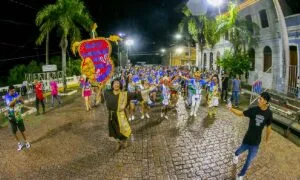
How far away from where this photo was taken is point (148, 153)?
24.0 ft

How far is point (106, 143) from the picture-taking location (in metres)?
8.20

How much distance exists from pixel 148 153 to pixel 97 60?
3.77 meters

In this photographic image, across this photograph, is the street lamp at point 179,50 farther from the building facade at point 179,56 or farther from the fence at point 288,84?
the fence at point 288,84

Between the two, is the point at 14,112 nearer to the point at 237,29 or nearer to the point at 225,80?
the point at 225,80

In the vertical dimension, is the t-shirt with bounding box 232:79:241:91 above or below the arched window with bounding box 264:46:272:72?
below

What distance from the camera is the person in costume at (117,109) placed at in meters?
6.96

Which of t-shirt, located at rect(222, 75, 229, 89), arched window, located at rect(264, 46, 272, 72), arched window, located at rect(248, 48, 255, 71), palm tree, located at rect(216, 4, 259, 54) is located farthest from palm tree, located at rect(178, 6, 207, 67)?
t-shirt, located at rect(222, 75, 229, 89)

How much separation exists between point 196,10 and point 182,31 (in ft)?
13.0

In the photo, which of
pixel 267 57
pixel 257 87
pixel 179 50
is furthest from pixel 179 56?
pixel 257 87

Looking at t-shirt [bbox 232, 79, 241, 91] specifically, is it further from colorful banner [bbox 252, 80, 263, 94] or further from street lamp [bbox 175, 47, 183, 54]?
street lamp [bbox 175, 47, 183, 54]

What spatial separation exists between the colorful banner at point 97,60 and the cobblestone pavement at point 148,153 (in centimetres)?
195

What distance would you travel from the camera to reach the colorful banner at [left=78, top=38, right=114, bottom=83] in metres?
9.33

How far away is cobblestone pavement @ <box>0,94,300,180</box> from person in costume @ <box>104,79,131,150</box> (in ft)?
2.03

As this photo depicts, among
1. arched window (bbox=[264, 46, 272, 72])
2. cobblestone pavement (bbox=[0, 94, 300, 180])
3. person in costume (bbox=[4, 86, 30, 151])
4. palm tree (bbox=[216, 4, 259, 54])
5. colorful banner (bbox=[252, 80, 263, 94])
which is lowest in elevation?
cobblestone pavement (bbox=[0, 94, 300, 180])
